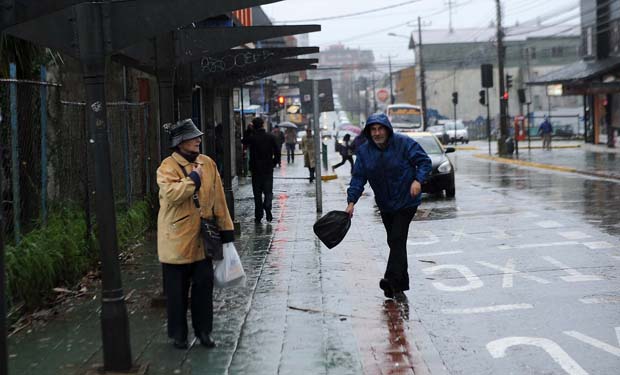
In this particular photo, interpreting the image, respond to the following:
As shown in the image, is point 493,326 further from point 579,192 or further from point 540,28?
point 540,28

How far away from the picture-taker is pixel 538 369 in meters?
6.07

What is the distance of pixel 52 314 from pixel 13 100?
6.51 feet

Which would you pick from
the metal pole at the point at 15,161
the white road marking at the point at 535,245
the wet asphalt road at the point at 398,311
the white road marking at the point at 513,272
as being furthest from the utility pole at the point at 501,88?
the metal pole at the point at 15,161

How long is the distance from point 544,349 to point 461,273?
135 inches

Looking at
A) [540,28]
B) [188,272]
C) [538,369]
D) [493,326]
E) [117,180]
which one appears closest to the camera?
[538,369]

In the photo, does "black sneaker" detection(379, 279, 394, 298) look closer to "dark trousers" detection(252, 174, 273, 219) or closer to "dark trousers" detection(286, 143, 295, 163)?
"dark trousers" detection(252, 174, 273, 219)

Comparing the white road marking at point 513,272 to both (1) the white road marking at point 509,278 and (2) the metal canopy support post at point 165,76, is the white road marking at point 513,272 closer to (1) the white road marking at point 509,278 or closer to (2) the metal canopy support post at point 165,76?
(1) the white road marking at point 509,278

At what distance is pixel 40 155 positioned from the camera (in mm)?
9484

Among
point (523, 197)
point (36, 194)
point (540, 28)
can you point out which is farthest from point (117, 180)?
point (540, 28)

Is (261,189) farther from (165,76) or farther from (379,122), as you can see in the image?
(379,122)

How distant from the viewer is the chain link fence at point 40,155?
8352 mm

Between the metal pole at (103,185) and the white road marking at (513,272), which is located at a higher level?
the metal pole at (103,185)

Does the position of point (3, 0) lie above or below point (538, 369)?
above

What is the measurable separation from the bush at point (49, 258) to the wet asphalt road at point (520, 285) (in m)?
3.38
